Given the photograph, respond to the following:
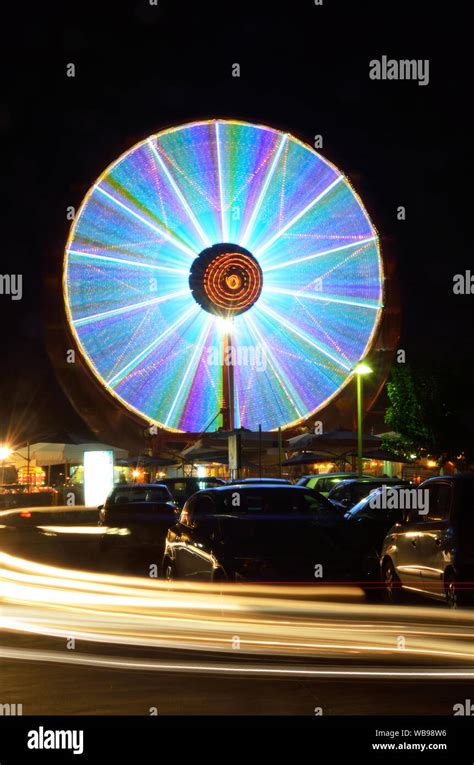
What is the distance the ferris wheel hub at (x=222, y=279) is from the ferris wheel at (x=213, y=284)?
0.05 m

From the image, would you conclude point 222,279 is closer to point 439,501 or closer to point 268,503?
point 268,503

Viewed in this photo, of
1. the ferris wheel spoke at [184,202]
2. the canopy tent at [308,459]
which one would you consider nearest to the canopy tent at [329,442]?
the canopy tent at [308,459]

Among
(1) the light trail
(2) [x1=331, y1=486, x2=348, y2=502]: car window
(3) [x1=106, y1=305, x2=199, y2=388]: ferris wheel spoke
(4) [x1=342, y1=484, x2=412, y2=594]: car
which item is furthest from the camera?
(3) [x1=106, y1=305, x2=199, y2=388]: ferris wheel spoke

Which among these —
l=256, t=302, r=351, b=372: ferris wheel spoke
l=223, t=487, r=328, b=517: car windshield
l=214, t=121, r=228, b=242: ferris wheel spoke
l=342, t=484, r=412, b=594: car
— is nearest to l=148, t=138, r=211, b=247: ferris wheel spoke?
l=214, t=121, r=228, b=242: ferris wheel spoke

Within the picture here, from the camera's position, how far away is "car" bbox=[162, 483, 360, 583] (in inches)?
445

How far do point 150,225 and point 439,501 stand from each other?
101ft

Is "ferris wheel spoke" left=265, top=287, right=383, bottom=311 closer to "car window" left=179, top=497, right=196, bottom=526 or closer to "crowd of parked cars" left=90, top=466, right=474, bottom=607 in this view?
"crowd of parked cars" left=90, top=466, right=474, bottom=607

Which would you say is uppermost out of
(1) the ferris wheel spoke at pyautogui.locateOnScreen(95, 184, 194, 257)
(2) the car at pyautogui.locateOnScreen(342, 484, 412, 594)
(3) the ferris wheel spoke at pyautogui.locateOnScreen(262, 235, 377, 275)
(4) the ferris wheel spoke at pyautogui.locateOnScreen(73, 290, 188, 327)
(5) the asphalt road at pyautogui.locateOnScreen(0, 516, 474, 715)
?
(1) the ferris wheel spoke at pyautogui.locateOnScreen(95, 184, 194, 257)

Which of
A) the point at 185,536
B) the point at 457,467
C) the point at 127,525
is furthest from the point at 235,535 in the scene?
the point at 457,467

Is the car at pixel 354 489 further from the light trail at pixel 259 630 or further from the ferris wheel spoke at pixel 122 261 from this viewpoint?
the ferris wheel spoke at pixel 122 261

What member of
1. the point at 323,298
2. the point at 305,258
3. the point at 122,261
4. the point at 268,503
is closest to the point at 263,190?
the point at 305,258

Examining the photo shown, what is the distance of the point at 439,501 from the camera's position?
12.7 metres

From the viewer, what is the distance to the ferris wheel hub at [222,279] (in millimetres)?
42906
